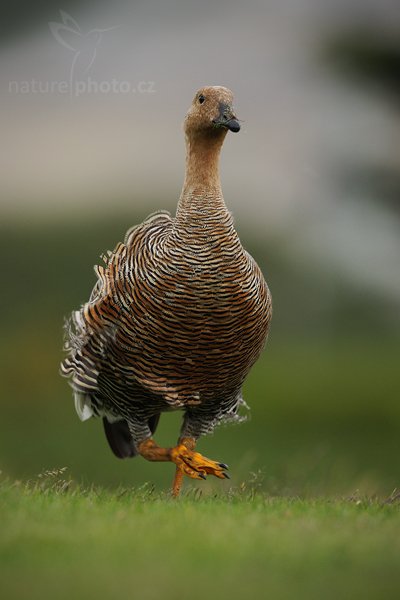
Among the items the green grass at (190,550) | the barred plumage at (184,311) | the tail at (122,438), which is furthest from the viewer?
the tail at (122,438)

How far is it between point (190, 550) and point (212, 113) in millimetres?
3195

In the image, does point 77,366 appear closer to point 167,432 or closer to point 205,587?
point 205,587

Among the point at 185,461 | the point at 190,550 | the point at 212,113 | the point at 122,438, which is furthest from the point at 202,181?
the point at 190,550

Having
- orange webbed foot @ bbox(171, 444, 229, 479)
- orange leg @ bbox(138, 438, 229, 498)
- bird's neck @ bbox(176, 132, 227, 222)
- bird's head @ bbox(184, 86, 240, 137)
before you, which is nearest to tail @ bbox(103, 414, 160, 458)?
orange leg @ bbox(138, 438, 229, 498)

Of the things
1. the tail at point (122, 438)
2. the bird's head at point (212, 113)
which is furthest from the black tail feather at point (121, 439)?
the bird's head at point (212, 113)

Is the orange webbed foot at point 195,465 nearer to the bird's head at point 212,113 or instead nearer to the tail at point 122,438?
the tail at point 122,438

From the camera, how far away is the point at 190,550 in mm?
4504

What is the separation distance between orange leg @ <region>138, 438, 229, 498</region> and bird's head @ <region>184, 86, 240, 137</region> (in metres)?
2.19

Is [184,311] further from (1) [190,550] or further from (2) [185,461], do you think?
(1) [190,550]

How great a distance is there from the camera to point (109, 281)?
21.6 ft

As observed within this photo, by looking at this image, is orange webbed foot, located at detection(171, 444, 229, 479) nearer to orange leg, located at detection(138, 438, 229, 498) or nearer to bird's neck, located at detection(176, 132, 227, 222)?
orange leg, located at detection(138, 438, 229, 498)

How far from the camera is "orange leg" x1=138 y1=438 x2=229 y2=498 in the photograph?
6.62m

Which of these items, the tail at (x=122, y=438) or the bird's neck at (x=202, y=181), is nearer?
the bird's neck at (x=202, y=181)

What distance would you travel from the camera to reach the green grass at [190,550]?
4.01 meters
